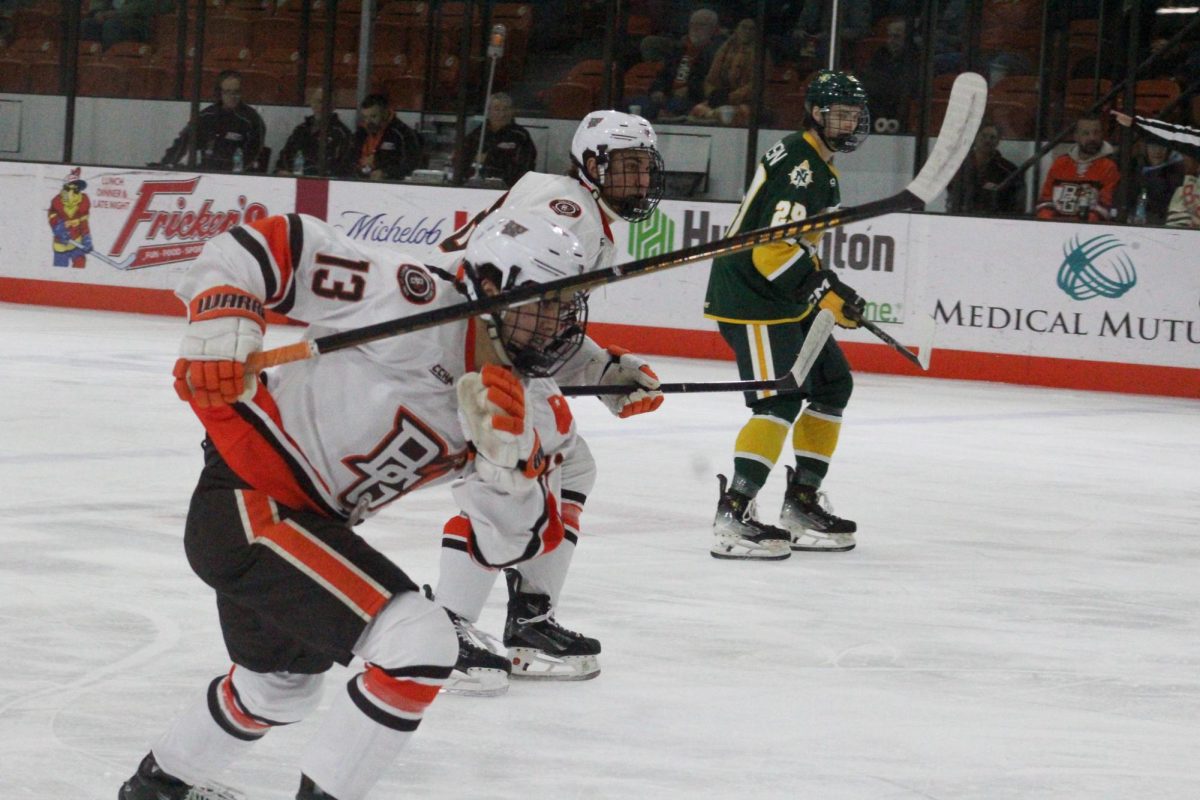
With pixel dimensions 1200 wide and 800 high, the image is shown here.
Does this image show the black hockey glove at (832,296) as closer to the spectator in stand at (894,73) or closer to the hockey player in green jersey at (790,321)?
the hockey player in green jersey at (790,321)

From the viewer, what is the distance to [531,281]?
2.34 meters

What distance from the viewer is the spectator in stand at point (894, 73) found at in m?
10.9

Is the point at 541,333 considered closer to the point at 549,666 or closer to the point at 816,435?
the point at 549,666

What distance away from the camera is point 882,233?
10.4 metres

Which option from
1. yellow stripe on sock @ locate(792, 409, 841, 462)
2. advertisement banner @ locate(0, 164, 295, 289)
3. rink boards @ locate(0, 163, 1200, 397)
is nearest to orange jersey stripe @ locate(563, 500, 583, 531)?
yellow stripe on sock @ locate(792, 409, 841, 462)

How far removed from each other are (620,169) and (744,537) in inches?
60.2

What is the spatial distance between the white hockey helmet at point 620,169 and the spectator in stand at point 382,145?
8.34m

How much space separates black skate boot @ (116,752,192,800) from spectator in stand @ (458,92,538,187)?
9.37 m

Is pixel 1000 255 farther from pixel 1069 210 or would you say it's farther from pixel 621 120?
pixel 621 120

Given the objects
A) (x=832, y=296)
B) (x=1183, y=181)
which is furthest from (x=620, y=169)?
(x=1183, y=181)

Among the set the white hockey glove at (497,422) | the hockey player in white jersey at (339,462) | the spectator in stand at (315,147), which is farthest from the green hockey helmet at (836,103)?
the spectator in stand at (315,147)

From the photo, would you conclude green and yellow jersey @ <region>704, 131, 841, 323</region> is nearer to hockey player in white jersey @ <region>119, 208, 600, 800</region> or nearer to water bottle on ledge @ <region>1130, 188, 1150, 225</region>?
hockey player in white jersey @ <region>119, 208, 600, 800</region>

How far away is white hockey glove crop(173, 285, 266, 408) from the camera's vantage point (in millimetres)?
2240

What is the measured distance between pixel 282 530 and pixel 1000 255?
8350 millimetres
